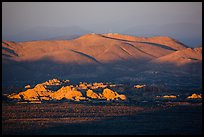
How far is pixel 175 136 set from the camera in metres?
37.2

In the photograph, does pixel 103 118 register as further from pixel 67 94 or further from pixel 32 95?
pixel 32 95

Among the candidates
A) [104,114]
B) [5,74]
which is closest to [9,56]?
[5,74]

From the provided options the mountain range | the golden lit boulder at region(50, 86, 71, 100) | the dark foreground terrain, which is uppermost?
the mountain range

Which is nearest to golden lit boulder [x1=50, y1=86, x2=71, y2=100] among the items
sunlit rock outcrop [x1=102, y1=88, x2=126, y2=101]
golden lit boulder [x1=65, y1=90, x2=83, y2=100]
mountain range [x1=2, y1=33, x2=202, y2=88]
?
golden lit boulder [x1=65, y1=90, x2=83, y2=100]

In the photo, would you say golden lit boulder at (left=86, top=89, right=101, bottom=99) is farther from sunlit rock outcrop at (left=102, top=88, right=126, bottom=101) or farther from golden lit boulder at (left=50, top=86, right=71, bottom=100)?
golden lit boulder at (left=50, top=86, right=71, bottom=100)

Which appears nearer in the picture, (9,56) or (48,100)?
(48,100)

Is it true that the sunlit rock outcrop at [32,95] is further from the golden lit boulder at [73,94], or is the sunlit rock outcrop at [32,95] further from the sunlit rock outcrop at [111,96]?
the sunlit rock outcrop at [111,96]

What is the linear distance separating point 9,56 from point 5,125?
290 feet

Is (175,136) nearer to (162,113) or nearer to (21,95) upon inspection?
(162,113)

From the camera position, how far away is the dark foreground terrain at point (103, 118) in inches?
1609

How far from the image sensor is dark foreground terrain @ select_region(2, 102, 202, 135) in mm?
40875

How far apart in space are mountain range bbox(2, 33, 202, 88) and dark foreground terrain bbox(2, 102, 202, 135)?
4344 centimetres

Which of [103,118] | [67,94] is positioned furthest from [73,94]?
[103,118]

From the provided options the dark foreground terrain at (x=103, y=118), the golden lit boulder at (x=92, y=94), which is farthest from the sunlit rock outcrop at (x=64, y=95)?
the dark foreground terrain at (x=103, y=118)
